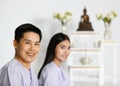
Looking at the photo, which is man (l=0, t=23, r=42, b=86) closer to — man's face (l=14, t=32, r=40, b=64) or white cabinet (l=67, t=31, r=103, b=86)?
man's face (l=14, t=32, r=40, b=64)

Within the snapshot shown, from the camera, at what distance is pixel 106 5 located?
5344mm

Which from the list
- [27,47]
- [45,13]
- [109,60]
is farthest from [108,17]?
[27,47]

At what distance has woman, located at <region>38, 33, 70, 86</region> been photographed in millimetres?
2078

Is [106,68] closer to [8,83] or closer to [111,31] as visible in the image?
[111,31]

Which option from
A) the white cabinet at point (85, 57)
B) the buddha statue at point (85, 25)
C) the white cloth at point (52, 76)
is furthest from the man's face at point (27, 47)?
the buddha statue at point (85, 25)

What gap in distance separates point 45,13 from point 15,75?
4.03 metres

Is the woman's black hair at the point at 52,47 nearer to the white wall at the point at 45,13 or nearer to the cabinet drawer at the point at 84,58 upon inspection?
the cabinet drawer at the point at 84,58

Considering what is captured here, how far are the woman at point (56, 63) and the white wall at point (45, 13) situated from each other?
307 centimetres

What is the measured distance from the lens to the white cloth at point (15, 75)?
134 cm

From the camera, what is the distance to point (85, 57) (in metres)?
4.72

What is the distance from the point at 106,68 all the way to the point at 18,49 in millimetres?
4098

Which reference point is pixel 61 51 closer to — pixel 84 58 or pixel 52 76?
pixel 52 76

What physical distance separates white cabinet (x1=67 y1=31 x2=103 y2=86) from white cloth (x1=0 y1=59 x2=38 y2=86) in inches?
127

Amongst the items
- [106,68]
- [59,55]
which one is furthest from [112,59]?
[59,55]
